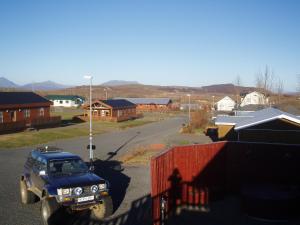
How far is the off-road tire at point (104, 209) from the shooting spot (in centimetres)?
1265

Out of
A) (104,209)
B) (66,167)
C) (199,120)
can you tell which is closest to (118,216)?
(104,209)

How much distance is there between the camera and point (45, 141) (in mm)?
34812

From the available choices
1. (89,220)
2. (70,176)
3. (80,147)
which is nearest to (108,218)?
(89,220)

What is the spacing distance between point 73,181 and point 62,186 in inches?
19.6

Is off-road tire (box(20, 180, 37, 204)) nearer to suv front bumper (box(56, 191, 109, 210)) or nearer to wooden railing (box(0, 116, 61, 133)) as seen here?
suv front bumper (box(56, 191, 109, 210))

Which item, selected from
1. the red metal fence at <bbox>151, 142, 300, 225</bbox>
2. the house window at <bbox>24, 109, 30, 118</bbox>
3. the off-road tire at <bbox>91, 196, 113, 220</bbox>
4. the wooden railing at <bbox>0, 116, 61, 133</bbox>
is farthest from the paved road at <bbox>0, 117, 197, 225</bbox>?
the house window at <bbox>24, 109, 30, 118</bbox>

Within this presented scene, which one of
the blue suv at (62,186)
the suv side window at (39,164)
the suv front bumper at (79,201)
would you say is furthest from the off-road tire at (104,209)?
the suv side window at (39,164)

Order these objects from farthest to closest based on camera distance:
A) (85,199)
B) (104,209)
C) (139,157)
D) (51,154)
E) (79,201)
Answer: (139,157) → (51,154) → (104,209) → (85,199) → (79,201)

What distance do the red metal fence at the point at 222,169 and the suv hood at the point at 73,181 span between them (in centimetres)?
291

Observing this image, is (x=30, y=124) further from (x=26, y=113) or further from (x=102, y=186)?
(x=102, y=186)

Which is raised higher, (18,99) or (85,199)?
(18,99)

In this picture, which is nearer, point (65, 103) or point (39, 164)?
point (39, 164)

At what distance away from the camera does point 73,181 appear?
482 inches

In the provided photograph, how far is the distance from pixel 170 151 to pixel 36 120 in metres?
35.0
